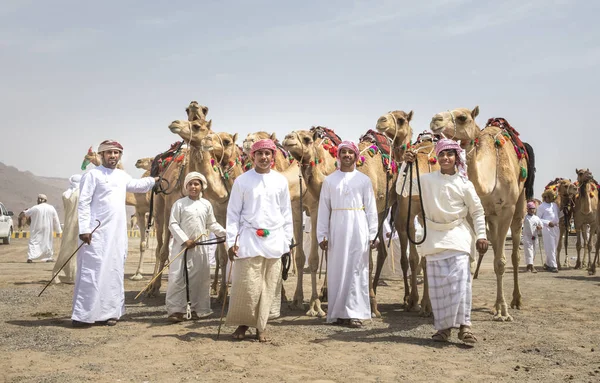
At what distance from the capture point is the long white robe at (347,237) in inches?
277

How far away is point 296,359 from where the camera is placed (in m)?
5.32

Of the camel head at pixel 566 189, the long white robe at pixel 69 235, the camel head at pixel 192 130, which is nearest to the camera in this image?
the camel head at pixel 192 130

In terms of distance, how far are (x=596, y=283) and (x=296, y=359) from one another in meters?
9.56

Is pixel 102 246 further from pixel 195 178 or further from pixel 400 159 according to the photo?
pixel 400 159

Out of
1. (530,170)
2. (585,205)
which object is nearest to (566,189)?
(585,205)

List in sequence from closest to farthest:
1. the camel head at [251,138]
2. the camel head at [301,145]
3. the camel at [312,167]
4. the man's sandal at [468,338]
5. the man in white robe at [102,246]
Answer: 1. the man's sandal at [468,338]
2. the man in white robe at [102,246]
3. the camel head at [301,145]
4. the camel at [312,167]
5. the camel head at [251,138]

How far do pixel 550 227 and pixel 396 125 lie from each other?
10.9 meters

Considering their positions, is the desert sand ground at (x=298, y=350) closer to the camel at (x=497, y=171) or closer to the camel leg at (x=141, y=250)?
the camel at (x=497, y=171)

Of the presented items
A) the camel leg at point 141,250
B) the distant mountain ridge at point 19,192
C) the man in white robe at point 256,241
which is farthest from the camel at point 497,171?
the distant mountain ridge at point 19,192

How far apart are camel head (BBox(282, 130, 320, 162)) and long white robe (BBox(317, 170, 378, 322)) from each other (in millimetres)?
614

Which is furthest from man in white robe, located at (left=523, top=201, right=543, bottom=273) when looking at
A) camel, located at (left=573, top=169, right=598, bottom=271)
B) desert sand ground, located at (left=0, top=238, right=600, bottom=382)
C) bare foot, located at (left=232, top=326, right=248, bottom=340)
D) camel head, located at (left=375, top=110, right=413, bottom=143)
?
bare foot, located at (left=232, top=326, right=248, bottom=340)

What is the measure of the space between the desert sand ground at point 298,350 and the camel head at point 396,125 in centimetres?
261

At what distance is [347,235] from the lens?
280 inches

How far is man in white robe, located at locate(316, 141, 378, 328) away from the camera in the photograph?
7023 mm
